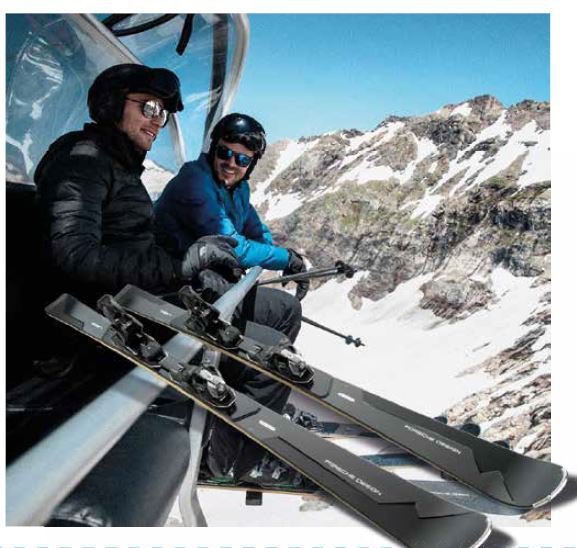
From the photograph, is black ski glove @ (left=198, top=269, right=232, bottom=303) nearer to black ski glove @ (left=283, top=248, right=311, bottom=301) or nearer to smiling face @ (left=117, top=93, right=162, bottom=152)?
black ski glove @ (left=283, top=248, right=311, bottom=301)

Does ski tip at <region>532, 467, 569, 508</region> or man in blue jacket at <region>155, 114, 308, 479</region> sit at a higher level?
man in blue jacket at <region>155, 114, 308, 479</region>

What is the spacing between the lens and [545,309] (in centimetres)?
271

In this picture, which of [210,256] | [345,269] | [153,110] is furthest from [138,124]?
[345,269]

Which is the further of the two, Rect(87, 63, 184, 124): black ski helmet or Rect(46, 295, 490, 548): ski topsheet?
Rect(87, 63, 184, 124): black ski helmet

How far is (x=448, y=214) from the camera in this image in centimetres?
282

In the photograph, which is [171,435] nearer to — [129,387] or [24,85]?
[129,387]

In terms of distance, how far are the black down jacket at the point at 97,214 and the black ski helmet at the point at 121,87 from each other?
0.07m

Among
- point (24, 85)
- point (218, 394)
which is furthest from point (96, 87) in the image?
point (218, 394)

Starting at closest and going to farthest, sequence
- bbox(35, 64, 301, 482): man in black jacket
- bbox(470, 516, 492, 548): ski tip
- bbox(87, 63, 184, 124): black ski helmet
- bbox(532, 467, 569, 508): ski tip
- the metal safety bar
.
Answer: the metal safety bar
bbox(470, 516, 492, 548): ski tip
bbox(532, 467, 569, 508): ski tip
bbox(35, 64, 301, 482): man in black jacket
bbox(87, 63, 184, 124): black ski helmet

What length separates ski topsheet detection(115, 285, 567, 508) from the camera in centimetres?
250

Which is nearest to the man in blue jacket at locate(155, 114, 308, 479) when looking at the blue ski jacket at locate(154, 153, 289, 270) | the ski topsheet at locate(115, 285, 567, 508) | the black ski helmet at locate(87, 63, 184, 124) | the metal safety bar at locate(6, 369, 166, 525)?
the blue ski jacket at locate(154, 153, 289, 270)

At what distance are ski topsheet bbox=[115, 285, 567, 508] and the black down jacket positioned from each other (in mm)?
113

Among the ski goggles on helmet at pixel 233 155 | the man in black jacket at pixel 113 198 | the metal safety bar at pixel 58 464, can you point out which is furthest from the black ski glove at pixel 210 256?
the metal safety bar at pixel 58 464

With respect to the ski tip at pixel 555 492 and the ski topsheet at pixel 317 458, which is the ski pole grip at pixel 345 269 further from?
the ski tip at pixel 555 492
